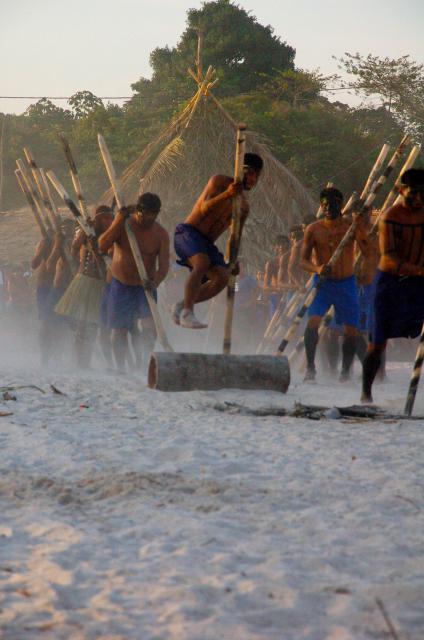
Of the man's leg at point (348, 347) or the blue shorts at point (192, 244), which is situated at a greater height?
the blue shorts at point (192, 244)

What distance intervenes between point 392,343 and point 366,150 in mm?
9867

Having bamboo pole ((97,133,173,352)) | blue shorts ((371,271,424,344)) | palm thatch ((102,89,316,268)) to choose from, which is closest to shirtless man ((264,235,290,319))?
palm thatch ((102,89,316,268))

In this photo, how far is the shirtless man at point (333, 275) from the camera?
318 inches

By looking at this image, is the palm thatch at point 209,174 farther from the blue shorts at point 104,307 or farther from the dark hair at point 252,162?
the dark hair at point 252,162

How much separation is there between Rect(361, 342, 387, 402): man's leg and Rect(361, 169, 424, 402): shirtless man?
0.23 m

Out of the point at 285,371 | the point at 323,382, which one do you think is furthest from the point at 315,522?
the point at 323,382

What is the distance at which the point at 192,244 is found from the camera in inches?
269

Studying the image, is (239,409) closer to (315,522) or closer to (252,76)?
(315,522)

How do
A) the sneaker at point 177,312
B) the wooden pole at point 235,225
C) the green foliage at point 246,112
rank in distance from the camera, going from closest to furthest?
the wooden pole at point 235,225 < the sneaker at point 177,312 < the green foliage at point 246,112

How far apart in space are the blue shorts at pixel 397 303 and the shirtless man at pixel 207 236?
1302 mm

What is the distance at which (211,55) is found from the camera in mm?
36312

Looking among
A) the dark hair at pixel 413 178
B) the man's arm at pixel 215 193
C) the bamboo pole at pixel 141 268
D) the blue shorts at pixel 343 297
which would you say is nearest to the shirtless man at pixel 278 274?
the blue shorts at pixel 343 297

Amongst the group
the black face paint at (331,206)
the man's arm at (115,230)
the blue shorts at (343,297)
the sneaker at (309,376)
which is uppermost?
the black face paint at (331,206)

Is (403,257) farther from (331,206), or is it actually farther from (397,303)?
(331,206)
